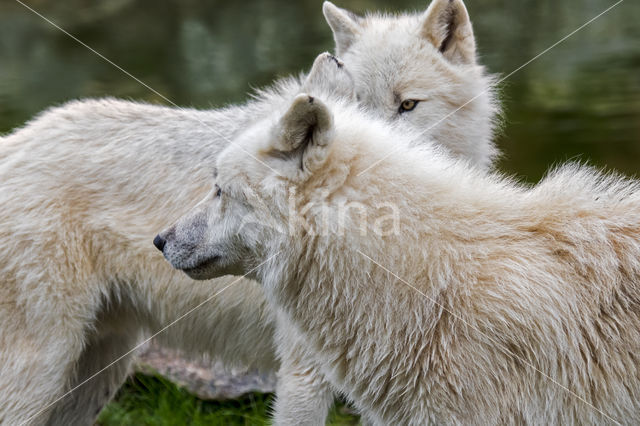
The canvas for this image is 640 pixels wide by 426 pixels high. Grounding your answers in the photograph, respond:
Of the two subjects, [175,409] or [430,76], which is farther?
[175,409]

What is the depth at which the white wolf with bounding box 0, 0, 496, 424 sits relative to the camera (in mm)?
4168

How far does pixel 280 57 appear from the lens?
51.9 feet

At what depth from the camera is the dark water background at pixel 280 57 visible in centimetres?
1127

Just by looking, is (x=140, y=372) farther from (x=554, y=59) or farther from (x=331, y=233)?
(x=554, y=59)

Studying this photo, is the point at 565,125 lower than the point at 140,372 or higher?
higher

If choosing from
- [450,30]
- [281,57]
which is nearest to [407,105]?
[450,30]

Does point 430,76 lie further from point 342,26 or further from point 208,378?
point 208,378

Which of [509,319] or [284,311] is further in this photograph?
[284,311]

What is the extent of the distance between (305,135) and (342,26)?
2180mm

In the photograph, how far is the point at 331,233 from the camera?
3068 millimetres

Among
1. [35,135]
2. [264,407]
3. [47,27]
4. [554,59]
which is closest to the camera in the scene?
[35,135]

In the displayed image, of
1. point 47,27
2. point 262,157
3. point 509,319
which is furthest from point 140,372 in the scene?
point 47,27

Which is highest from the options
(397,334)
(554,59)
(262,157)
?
(554,59)

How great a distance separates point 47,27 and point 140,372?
16586 mm
